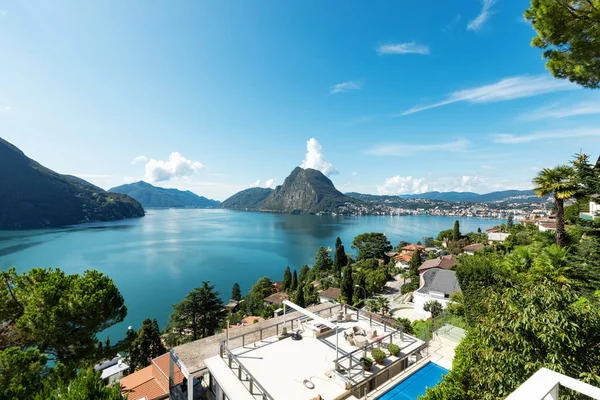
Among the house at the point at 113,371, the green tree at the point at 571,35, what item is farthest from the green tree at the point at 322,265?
the green tree at the point at 571,35

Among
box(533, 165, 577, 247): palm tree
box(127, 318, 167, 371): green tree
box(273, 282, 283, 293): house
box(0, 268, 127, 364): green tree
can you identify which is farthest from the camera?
box(273, 282, 283, 293): house

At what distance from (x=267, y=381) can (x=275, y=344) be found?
1.63m

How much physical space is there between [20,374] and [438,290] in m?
22.7

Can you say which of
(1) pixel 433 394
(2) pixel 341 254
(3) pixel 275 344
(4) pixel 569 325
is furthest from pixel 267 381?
(2) pixel 341 254

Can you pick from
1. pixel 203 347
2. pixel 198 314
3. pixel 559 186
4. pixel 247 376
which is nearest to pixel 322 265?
pixel 198 314

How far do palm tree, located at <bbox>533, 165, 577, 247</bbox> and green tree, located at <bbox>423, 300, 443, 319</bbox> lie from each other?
10.3 m

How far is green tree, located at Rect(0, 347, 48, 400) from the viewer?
5.74m

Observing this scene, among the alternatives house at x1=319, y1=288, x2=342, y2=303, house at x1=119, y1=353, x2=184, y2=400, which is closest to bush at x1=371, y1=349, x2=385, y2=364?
house at x1=119, y1=353, x2=184, y2=400

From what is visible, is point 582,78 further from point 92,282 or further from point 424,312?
point 424,312

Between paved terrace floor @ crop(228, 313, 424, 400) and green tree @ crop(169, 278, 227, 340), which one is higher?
paved terrace floor @ crop(228, 313, 424, 400)

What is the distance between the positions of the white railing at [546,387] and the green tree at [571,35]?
7.87 metres

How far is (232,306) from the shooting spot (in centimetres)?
3403

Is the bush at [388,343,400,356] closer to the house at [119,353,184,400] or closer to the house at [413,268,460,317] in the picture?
the house at [119,353,184,400]

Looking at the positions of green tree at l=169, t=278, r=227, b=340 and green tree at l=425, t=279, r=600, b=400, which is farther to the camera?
green tree at l=169, t=278, r=227, b=340
